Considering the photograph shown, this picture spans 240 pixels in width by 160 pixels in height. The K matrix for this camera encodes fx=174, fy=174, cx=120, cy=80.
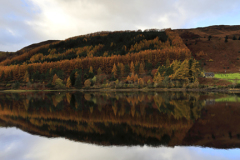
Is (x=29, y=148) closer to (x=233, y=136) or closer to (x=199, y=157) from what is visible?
(x=199, y=157)

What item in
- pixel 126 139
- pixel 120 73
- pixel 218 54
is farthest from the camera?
pixel 218 54

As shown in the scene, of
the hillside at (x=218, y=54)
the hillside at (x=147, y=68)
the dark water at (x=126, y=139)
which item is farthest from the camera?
the hillside at (x=218, y=54)

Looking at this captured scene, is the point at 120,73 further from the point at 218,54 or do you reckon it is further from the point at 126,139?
the point at 126,139


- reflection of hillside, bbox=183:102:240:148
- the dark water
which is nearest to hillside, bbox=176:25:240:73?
reflection of hillside, bbox=183:102:240:148

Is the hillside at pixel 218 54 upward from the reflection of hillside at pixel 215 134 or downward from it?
upward

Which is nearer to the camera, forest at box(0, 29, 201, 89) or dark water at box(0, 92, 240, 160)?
dark water at box(0, 92, 240, 160)

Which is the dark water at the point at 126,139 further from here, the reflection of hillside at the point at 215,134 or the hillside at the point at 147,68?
the hillside at the point at 147,68

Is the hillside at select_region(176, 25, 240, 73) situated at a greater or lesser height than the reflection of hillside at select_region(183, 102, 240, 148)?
greater

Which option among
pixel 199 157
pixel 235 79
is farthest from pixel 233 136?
pixel 235 79

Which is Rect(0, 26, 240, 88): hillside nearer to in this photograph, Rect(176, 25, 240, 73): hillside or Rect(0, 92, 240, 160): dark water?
Rect(176, 25, 240, 73): hillside

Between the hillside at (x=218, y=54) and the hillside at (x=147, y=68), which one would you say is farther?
the hillside at (x=218, y=54)

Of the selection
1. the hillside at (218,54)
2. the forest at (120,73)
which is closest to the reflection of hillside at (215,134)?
the forest at (120,73)

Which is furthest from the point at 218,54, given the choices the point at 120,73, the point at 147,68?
the point at 120,73

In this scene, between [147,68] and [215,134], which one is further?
[147,68]
